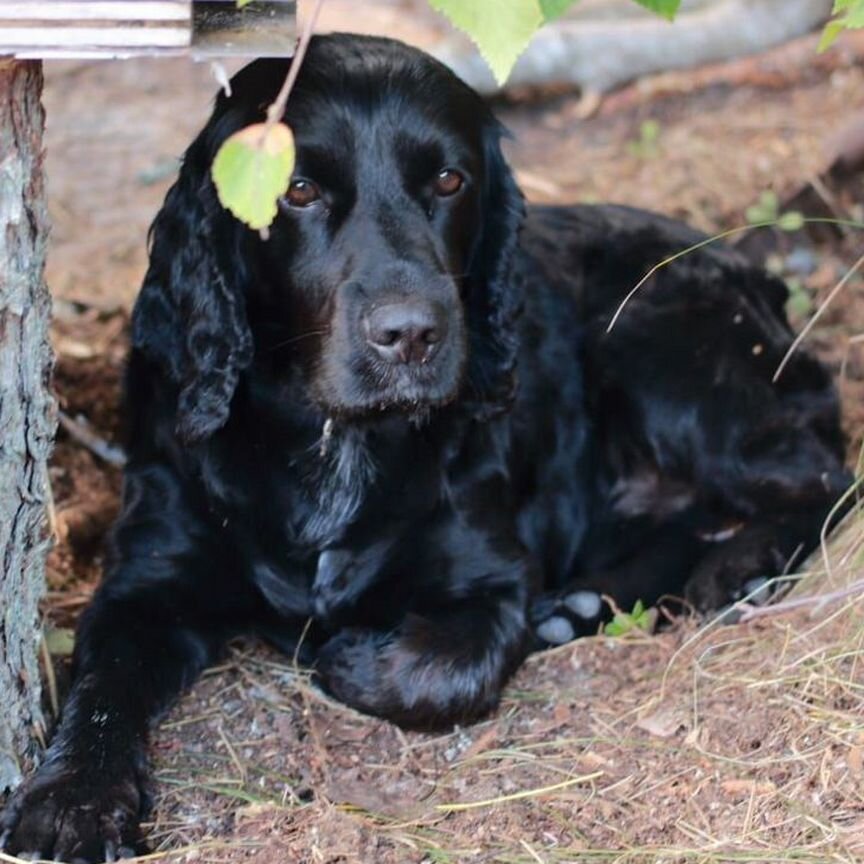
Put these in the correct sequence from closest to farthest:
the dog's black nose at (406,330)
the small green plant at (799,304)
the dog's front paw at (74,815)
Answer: the dog's front paw at (74,815) → the dog's black nose at (406,330) → the small green plant at (799,304)

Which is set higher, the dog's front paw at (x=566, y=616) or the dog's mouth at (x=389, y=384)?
the dog's mouth at (x=389, y=384)

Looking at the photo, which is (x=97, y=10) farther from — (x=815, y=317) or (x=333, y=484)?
(x=815, y=317)

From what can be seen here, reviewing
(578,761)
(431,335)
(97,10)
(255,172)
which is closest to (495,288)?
(431,335)

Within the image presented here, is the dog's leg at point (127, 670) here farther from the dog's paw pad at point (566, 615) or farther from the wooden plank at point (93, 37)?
the wooden plank at point (93, 37)

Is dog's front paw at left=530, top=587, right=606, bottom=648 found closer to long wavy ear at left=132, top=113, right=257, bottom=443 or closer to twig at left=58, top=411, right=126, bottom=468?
long wavy ear at left=132, top=113, right=257, bottom=443

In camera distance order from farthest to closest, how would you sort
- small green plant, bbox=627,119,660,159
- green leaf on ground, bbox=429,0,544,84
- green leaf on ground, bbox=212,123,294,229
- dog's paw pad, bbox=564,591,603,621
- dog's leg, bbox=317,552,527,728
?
1. small green plant, bbox=627,119,660,159
2. dog's paw pad, bbox=564,591,603,621
3. dog's leg, bbox=317,552,527,728
4. green leaf on ground, bbox=429,0,544,84
5. green leaf on ground, bbox=212,123,294,229

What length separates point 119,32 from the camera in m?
3.26

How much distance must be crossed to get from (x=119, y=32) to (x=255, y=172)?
0.72 meters

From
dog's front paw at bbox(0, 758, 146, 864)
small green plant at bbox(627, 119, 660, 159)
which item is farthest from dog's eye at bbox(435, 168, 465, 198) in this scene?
small green plant at bbox(627, 119, 660, 159)

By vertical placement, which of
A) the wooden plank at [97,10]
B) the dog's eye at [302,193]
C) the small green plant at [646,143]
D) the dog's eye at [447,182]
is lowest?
the small green plant at [646,143]

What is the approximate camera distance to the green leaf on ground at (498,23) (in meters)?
2.97

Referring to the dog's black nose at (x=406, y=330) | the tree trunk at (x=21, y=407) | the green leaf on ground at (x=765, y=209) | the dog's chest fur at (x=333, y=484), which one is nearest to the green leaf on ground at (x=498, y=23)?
the dog's black nose at (x=406, y=330)

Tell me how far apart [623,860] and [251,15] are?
194cm

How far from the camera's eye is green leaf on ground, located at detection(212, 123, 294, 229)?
2723mm
